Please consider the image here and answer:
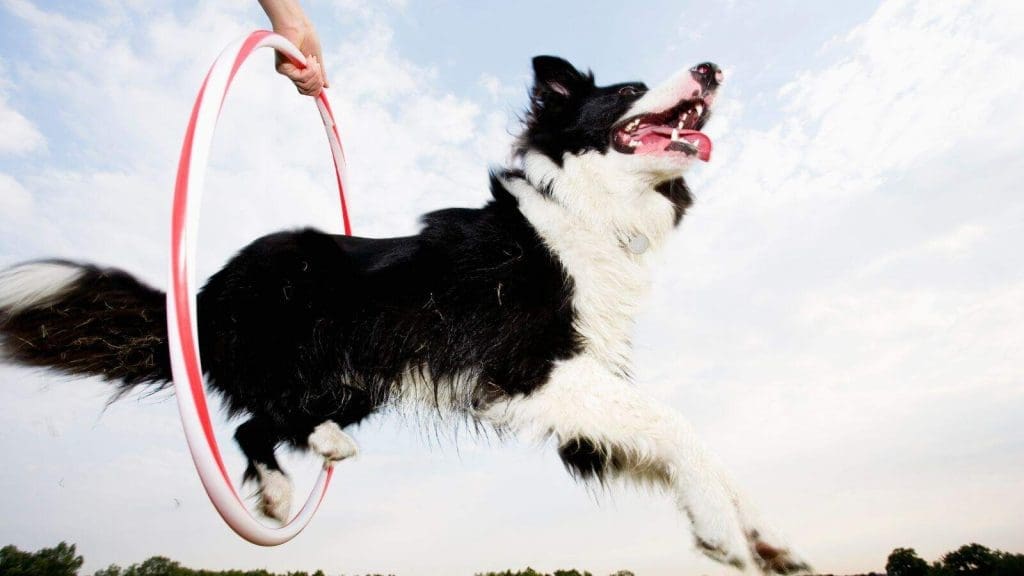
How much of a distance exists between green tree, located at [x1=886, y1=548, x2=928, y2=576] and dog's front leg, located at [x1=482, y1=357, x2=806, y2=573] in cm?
360

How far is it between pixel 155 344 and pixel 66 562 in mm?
3214

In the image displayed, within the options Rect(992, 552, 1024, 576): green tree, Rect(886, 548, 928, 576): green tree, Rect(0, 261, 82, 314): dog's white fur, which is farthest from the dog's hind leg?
Rect(886, 548, 928, 576): green tree

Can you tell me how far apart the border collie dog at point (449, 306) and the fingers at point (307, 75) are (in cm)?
87

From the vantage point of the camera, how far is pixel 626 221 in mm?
3580

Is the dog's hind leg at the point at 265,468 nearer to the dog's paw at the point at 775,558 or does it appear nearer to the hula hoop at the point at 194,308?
the hula hoop at the point at 194,308

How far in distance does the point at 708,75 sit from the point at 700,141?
1.20 feet

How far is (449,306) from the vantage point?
3299 mm

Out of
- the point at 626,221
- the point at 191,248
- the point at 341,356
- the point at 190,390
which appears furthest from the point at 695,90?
the point at 190,390

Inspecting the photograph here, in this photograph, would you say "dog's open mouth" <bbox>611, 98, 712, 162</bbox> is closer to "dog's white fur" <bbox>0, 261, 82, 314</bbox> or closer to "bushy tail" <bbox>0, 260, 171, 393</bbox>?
"bushy tail" <bbox>0, 260, 171, 393</bbox>

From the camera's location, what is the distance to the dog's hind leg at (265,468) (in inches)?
130

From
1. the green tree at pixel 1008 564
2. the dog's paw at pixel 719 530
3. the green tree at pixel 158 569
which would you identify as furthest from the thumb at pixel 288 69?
the green tree at pixel 1008 564

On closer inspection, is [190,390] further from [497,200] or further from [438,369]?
[497,200]

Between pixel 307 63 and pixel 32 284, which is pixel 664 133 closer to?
pixel 307 63

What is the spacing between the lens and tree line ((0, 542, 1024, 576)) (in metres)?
4.73
